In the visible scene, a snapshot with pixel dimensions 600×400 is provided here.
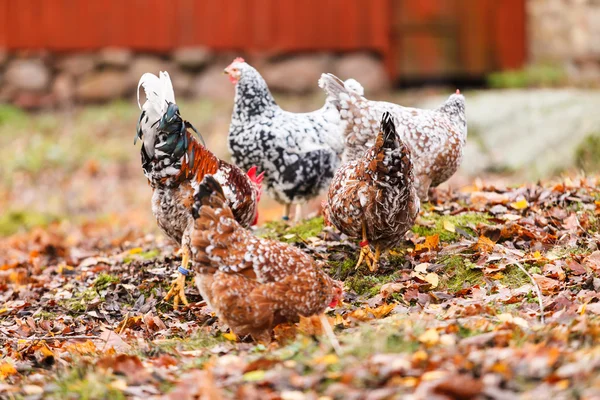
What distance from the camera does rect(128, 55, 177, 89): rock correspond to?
51.2ft

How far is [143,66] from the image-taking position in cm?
1561

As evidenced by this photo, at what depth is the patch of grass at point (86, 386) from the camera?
3623 mm

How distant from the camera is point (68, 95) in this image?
15.5 m

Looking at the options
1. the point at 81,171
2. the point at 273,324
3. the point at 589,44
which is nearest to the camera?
the point at 273,324

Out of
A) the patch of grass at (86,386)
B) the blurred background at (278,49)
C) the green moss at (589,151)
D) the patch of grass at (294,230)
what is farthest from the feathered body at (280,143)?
the blurred background at (278,49)

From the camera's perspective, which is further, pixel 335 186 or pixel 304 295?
pixel 335 186

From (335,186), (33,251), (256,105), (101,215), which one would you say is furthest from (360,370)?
(101,215)

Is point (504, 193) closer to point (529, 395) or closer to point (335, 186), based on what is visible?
point (335, 186)

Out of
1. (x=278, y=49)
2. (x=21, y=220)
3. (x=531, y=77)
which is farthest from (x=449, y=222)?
(x=278, y=49)

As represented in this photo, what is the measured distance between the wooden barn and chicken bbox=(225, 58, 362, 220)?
28.5 ft

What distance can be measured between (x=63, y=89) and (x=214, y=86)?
3171mm

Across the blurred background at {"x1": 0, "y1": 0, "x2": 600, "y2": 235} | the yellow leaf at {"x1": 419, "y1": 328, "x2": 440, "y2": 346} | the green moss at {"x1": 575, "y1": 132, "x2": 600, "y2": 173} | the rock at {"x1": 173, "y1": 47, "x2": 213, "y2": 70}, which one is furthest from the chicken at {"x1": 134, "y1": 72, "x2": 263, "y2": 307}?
the rock at {"x1": 173, "y1": 47, "x2": 213, "y2": 70}

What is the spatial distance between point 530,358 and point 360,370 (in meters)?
0.78

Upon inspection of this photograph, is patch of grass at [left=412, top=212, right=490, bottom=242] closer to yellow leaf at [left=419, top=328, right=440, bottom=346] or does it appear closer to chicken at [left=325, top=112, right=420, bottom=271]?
chicken at [left=325, top=112, right=420, bottom=271]
